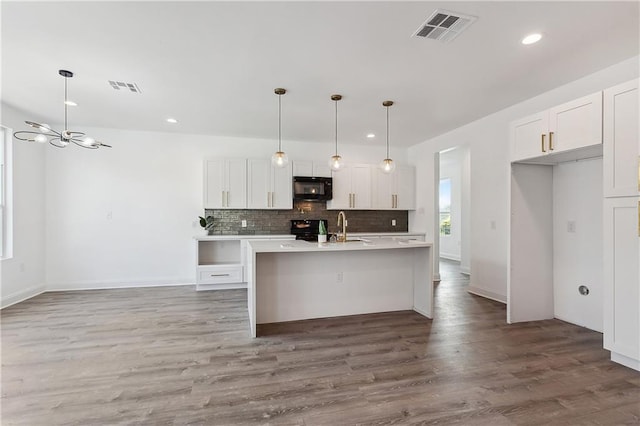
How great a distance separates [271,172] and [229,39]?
317cm

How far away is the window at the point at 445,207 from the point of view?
349 inches

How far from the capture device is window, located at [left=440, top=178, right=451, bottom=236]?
29.1 ft

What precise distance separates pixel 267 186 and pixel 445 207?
5929 millimetres

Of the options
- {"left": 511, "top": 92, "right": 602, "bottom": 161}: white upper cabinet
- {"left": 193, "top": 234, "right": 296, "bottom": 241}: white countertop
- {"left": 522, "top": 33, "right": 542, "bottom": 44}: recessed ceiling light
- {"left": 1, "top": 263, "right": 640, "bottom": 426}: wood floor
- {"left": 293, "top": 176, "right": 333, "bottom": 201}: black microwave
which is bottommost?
{"left": 1, "top": 263, "right": 640, "bottom": 426}: wood floor

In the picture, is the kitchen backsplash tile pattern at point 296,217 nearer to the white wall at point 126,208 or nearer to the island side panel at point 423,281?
the white wall at point 126,208

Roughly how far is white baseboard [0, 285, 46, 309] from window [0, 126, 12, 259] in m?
0.58

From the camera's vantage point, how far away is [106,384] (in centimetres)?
224

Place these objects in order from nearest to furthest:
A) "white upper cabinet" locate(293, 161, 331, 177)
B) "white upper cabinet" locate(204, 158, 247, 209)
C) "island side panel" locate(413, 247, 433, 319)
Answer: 1. "island side panel" locate(413, 247, 433, 319)
2. "white upper cabinet" locate(204, 158, 247, 209)
3. "white upper cabinet" locate(293, 161, 331, 177)

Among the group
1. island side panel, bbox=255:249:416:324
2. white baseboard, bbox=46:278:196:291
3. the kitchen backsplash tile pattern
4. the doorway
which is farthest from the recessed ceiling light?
white baseboard, bbox=46:278:196:291

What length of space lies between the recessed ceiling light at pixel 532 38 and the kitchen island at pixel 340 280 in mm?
2196

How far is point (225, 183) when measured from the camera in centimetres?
537

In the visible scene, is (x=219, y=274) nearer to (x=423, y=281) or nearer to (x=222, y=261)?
(x=222, y=261)

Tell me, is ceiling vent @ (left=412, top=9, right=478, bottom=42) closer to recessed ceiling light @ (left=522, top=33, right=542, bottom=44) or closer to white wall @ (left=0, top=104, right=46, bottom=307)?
recessed ceiling light @ (left=522, top=33, right=542, bottom=44)

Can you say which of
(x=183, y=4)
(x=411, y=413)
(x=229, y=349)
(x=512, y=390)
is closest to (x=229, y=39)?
(x=183, y=4)
